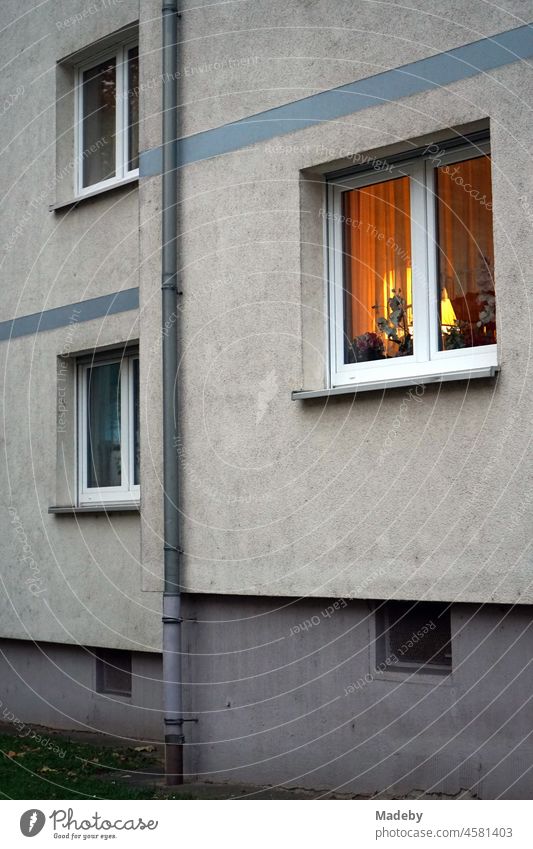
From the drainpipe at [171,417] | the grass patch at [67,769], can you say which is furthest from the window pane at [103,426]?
the drainpipe at [171,417]

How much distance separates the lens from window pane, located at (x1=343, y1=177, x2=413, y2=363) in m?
7.35

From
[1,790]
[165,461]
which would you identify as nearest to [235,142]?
[165,461]

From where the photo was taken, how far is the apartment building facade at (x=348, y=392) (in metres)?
6.43

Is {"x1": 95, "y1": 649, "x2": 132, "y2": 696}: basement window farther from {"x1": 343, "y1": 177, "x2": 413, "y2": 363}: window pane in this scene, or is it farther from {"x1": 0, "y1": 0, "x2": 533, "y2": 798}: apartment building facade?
{"x1": 343, "y1": 177, "x2": 413, "y2": 363}: window pane

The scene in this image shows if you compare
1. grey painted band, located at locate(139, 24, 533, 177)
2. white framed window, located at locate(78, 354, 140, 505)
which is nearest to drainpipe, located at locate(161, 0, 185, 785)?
grey painted band, located at locate(139, 24, 533, 177)

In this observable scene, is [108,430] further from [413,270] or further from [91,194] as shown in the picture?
[413,270]

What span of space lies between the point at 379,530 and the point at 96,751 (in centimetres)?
398

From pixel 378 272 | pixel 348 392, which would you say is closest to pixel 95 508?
pixel 348 392

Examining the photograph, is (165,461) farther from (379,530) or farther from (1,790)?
(1,790)

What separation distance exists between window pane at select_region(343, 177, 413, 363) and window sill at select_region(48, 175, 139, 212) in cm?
325

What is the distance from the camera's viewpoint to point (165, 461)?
8344 millimetres

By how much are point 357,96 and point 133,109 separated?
13.8 feet

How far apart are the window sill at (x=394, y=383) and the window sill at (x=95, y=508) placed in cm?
313

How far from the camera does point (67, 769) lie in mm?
8844
